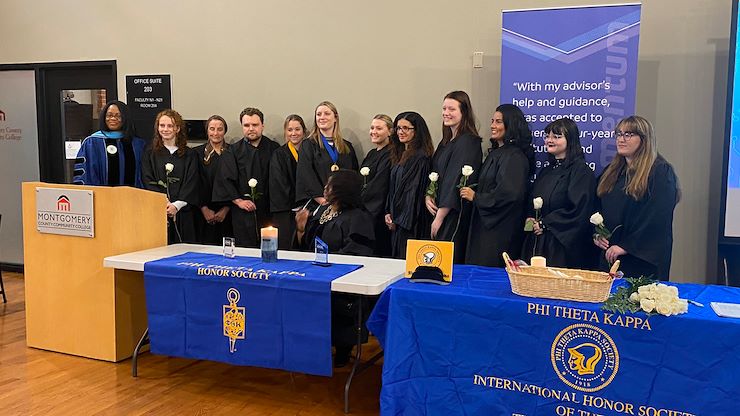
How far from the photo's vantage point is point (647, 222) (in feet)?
12.8

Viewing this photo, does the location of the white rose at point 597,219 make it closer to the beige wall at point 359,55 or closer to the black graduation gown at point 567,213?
the black graduation gown at point 567,213

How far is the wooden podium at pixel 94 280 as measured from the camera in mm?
3965

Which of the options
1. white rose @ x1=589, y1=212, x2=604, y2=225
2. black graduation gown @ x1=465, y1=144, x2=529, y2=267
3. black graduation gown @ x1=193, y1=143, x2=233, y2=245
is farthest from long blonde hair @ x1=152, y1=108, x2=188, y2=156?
white rose @ x1=589, y1=212, x2=604, y2=225

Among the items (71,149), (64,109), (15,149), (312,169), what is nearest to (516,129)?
(312,169)

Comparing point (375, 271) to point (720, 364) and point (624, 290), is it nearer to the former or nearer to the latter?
point (624, 290)

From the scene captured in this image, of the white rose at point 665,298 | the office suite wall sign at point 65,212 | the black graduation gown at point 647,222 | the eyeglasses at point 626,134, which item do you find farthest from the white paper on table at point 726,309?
the office suite wall sign at point 65,212

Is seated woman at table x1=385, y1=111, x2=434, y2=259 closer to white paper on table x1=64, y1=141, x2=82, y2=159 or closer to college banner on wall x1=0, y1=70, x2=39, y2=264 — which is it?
white paper on table x1=64, y1=141, x2=82, y2=159

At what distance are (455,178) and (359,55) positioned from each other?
1746 millimetres

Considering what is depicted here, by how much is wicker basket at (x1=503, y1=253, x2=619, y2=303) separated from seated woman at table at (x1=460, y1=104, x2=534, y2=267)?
4.76 feet

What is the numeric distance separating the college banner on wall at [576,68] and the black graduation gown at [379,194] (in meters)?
0.98

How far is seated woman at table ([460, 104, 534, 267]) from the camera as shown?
4297mm

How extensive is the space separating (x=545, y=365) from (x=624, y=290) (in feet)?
1.42

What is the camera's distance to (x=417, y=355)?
9.71 feet

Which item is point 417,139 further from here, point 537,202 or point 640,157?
point 640,157
